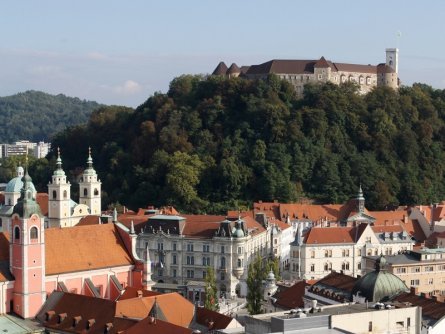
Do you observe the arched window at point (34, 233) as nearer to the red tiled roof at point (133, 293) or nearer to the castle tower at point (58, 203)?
the red tiled roof at point (133, 293)

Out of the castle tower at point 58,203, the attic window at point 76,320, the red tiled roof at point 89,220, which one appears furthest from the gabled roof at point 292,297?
the castle tower at point 58,203

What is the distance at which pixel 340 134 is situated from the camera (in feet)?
348

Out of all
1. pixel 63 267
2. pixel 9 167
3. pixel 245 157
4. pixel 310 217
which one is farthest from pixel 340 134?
pixel 63 267

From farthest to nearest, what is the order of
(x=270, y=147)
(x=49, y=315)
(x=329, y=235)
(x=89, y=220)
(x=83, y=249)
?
(x=270, y=147) → (x=329, y=235) → (x=89, y=220) → (x=83, y=249) → (x=49, y=315)

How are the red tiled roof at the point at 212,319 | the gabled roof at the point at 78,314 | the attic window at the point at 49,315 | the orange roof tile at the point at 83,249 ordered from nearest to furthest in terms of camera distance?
the red tiled roof at the point at 212,319 → the gabled roof at the point at 78,314 → the attic window at the point at 49,315 → the orange roof tile at the point at 83,249

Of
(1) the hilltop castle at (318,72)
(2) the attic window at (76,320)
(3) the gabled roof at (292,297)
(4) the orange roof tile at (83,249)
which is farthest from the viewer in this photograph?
(1) the hilltop castle at (318,72)

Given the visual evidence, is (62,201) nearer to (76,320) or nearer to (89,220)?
(89,220)

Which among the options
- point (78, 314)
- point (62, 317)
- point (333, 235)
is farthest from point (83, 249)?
point (333, 235)

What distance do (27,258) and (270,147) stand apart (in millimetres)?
57531

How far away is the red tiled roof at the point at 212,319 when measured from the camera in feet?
140

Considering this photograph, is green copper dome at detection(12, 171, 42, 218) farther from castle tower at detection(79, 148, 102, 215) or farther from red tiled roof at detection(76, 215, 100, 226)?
castle tower at detection(79, 148, 102, 215)

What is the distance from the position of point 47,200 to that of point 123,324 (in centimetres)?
4099

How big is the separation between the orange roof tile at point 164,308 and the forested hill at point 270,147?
47.8m

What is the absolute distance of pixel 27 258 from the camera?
47344 mm
